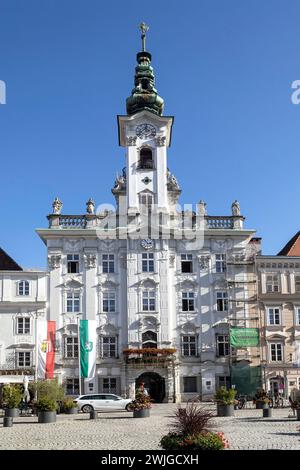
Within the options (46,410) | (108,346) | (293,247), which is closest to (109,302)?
(108,346)

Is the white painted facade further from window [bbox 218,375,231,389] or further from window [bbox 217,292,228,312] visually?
window [bbox 218,375,231,389]

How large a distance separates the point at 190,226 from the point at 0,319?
16430 mm

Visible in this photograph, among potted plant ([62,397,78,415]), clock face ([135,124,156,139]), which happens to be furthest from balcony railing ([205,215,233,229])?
potted plant ([62,397,78,415])

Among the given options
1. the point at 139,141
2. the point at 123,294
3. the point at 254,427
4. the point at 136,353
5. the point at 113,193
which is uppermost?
the point at 139,141

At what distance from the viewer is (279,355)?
50406 millimetres

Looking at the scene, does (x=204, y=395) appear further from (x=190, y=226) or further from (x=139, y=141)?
(x=139, y=141)

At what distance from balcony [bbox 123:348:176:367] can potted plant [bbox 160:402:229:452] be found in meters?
32.8

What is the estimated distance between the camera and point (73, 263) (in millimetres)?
51094

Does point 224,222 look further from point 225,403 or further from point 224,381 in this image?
point 225,403

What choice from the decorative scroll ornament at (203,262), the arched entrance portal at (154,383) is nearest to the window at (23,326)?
the arched entrance portal at (154,383)

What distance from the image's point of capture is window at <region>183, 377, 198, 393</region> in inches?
1961

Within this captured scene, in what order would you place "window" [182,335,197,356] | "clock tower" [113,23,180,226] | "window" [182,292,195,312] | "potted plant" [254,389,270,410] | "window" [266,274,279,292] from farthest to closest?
"clock tower" [113,23,180,226], "window" [266,274,279,292], "window" [182,292,195,312], "window" [182,335,197,356], "potted plant" [254,389,270,410]

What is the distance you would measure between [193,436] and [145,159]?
4064cm
